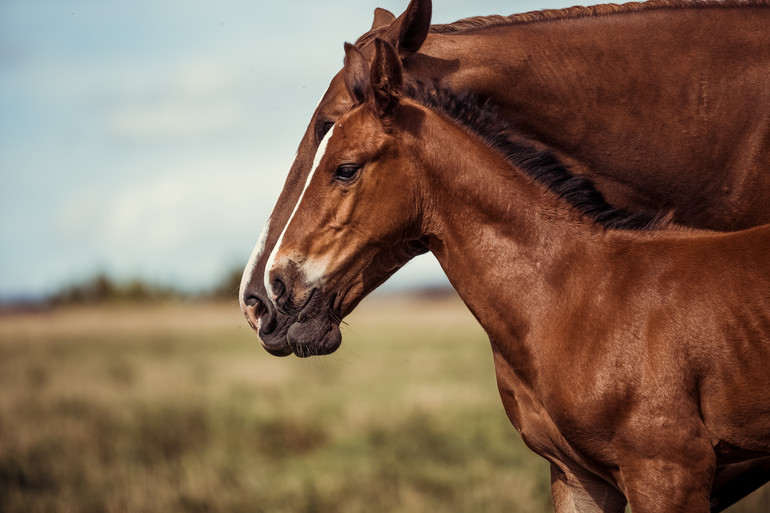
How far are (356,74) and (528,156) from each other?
84cm

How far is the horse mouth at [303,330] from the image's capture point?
145 inches

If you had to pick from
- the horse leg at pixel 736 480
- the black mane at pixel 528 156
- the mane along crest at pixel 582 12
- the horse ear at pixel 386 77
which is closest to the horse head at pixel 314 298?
the horse ear at pixel 386 77

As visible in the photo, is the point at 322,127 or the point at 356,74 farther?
the point at 322,127

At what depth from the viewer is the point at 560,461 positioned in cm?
357

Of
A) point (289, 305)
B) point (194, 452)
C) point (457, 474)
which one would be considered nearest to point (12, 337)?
point (194, 452)

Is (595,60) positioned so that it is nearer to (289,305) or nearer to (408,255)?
(408,255)

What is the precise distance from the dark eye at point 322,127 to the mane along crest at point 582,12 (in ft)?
2.36

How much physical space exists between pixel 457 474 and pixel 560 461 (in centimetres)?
717

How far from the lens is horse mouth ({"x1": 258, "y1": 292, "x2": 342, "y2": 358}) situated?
3.67 m

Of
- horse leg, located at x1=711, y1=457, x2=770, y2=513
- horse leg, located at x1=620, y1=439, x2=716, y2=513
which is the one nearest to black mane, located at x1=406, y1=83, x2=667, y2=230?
horse leg, located at x1=620, y1=439, x2=716, y2=513

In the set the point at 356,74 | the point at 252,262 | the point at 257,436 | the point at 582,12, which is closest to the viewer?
the point at 356,74

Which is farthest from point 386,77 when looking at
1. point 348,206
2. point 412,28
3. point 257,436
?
point 257,436

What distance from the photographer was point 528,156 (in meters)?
3.61

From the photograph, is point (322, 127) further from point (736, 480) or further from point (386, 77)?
point (736, 480)
